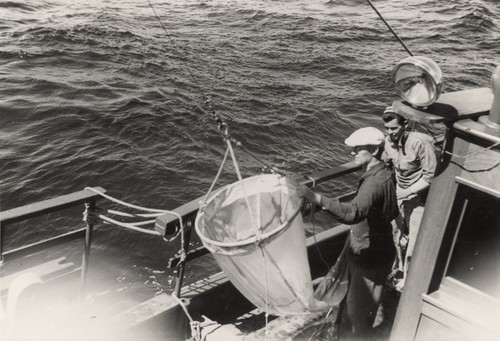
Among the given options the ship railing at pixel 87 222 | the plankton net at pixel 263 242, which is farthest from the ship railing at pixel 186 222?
the plankton net at pixel 263 242

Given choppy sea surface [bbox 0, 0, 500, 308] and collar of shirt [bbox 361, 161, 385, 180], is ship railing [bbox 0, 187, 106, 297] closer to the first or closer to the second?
collar of shirt [bbox 361, 161, 385, 180]

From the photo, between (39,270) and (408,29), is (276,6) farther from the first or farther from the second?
(39,270)

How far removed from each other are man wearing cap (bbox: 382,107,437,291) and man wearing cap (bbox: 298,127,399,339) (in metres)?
1.08

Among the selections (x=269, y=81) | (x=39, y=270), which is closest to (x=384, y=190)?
(x=39, y=270)

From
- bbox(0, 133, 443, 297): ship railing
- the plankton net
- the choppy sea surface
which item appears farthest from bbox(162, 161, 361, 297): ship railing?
the choppy sea surface

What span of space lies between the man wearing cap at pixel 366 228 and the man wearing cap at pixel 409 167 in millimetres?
1081

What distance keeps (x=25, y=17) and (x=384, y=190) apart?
20314mm

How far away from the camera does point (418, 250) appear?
410 cm

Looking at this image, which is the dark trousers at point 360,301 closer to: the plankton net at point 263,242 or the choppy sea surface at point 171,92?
the plankton net at point 263,242

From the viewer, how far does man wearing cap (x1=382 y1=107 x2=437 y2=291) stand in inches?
213

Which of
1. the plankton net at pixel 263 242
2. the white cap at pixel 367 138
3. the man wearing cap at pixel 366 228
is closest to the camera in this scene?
the plankton net at pixel 263 242

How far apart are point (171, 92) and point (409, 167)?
39.1 feet

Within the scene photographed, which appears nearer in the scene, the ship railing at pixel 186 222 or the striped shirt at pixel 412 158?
the ship railing at pixel 186 222

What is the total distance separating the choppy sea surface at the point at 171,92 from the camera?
1189 cm
